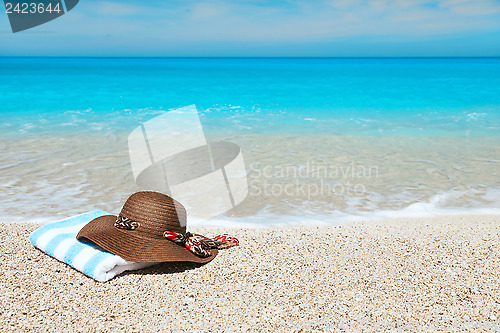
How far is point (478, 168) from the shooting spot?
21.9ft

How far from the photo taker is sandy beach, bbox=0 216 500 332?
2.45 meters

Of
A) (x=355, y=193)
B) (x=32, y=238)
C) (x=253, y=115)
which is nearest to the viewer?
(x=32, y=238)

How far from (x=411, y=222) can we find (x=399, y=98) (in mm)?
15282

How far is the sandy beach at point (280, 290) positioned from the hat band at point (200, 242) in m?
0.10

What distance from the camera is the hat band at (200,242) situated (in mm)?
3068

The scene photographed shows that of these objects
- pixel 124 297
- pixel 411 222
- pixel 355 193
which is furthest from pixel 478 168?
pixel 124 297

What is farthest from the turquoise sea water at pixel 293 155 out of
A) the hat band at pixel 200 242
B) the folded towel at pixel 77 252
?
the folded towel at pixel 77 252

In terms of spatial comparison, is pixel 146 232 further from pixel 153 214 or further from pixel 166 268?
pixel 166 268

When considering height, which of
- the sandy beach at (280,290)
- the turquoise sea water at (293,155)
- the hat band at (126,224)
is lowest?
the turquoise sea water at (293,155)

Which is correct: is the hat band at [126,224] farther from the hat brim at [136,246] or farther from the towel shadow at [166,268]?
the towel shadow at [166,268]

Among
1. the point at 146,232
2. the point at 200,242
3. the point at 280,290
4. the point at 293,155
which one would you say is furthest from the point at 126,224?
the point at 293,155

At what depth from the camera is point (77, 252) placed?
3.00 metres

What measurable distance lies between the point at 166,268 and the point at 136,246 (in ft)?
0.91

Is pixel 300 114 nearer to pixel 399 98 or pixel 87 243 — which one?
pixel 399 98
